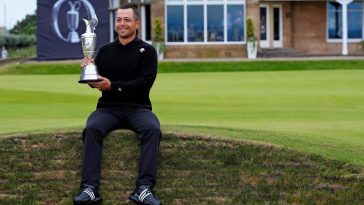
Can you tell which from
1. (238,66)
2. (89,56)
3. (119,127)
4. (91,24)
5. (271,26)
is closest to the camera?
(89,56)

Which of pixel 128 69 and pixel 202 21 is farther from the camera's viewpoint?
pixel 202 21

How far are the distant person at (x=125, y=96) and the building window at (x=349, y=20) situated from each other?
43.2 metres

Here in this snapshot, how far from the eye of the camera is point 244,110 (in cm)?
1867

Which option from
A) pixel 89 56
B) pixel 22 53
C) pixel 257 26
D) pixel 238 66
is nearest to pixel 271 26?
pixel 257 26

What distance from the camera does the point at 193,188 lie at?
9.45 meters

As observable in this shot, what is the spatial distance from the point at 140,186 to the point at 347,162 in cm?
228

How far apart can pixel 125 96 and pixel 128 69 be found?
287 millimetres

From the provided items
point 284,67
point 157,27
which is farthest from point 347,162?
point 157,27

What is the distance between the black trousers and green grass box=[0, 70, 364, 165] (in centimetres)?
104

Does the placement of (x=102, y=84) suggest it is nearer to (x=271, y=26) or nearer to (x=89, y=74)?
(x=89, y=74)

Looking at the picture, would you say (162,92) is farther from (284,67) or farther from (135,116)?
(284,67)

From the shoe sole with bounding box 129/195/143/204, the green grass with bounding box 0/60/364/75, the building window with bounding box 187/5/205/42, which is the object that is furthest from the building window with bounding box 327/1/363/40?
the shoe sole with bounding box 129/195/143/204

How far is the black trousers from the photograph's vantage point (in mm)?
9094

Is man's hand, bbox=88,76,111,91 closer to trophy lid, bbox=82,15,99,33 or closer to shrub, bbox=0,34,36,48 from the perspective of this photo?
trophy lid, bbox=82,15,99,33
